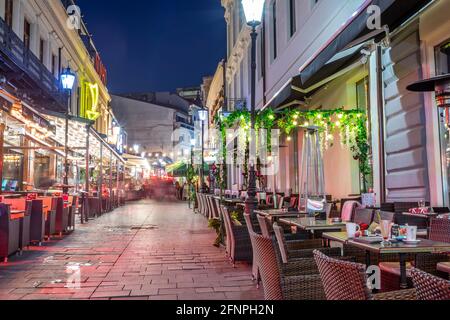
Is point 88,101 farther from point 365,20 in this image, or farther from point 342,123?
point 365,20

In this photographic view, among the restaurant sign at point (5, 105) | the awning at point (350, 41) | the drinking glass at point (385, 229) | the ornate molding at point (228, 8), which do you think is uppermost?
the ornate molding at point (228, 8)

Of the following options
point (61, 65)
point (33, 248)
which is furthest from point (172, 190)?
point (33, 248)

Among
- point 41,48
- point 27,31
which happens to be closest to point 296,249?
point 27,31

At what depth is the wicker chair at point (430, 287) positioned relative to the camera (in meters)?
2.17

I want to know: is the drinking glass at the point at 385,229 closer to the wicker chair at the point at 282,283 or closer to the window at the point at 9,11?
the wicker chair at the point at 282,283

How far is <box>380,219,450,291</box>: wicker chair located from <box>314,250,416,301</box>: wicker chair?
140 cm

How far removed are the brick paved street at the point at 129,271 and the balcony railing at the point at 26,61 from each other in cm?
689

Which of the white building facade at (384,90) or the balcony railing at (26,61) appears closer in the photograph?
the white building facade at (384,90)

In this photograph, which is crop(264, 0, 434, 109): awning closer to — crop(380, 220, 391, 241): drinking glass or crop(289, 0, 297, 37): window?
crop(380, 220, 391, 241): drinking glass

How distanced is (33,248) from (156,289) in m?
4.62

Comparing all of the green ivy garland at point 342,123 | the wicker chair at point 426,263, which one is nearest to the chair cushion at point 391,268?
the wicker chair at point 426,263

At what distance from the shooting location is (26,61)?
16250 mm

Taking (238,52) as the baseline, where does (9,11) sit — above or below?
below

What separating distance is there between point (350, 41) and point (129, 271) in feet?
16.8
